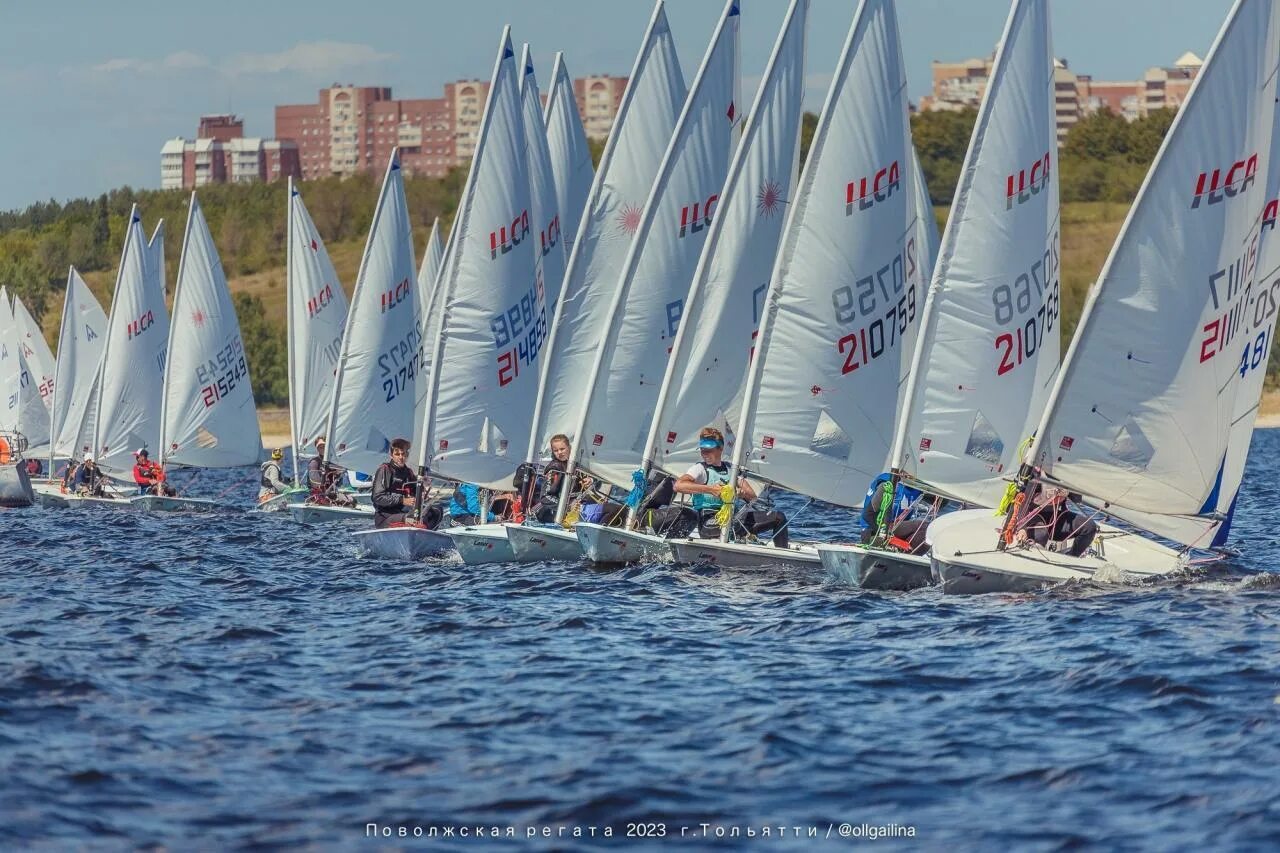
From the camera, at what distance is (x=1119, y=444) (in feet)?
62.3

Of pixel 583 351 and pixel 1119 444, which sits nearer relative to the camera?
A: pixel 1119 444

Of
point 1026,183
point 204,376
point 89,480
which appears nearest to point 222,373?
point 204,376

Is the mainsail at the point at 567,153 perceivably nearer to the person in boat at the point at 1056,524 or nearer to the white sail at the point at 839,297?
the white sail at the point at 839,297

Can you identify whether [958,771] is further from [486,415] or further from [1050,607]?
[486,415]

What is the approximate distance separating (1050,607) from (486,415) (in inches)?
395

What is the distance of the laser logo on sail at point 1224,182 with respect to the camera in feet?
61.2

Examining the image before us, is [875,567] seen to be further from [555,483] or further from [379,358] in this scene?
[379,358]

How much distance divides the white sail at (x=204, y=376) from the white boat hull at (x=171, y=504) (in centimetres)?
216

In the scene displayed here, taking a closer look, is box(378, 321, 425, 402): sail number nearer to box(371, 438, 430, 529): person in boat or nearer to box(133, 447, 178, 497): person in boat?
box(133, 447, 178, 497): person in boat

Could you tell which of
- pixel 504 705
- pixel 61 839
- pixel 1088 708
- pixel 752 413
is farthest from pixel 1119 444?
pixel 61 839

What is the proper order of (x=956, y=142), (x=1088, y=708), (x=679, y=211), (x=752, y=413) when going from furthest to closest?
(x=956, y=142) → (x=679, y=211) → (x=752, y=413) → (x=1088, y=708)

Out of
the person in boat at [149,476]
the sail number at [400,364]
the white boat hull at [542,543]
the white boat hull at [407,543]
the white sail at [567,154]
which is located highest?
the white sail at [567,154]

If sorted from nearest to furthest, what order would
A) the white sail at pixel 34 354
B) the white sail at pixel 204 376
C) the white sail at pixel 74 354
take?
the white sail at pixel 204 376 < the white sail at pixel 74 354 < the white sail at pixel 34 354

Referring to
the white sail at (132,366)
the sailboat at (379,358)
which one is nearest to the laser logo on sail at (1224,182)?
the sailboat at (379,358)
